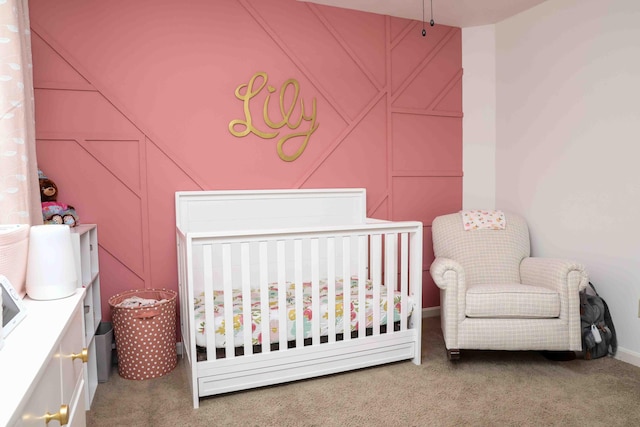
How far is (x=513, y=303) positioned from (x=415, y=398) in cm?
76

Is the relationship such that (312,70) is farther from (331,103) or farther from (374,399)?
(374,399)

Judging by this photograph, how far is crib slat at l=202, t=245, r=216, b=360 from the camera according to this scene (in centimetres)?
205

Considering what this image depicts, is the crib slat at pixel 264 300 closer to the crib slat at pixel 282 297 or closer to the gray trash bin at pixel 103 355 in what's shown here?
the crib slat at pixel 282 297

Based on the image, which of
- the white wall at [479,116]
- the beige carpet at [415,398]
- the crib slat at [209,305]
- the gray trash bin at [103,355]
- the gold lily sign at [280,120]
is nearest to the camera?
the beige carpet at [415,398]

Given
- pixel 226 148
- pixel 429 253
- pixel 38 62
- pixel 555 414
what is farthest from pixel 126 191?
pixel 555 414

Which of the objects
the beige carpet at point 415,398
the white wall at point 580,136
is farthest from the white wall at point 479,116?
the beige carpet at point 415,398

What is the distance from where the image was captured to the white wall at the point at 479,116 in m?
3.42

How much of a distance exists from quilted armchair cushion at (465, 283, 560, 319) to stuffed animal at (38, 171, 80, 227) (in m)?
2.15

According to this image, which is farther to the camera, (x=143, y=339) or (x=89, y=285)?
(x=143, y=339)

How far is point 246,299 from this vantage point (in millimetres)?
2102

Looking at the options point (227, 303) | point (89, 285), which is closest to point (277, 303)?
point (227, 303)

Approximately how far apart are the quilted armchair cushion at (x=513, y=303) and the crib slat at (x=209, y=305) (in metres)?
1.34

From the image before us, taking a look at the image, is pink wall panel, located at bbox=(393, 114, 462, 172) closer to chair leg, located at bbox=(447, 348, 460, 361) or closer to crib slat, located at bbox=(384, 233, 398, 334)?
crib slat, located at bbox=(384, 233, 398, 334)

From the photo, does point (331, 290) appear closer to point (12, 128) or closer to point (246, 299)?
point (246, 299)
